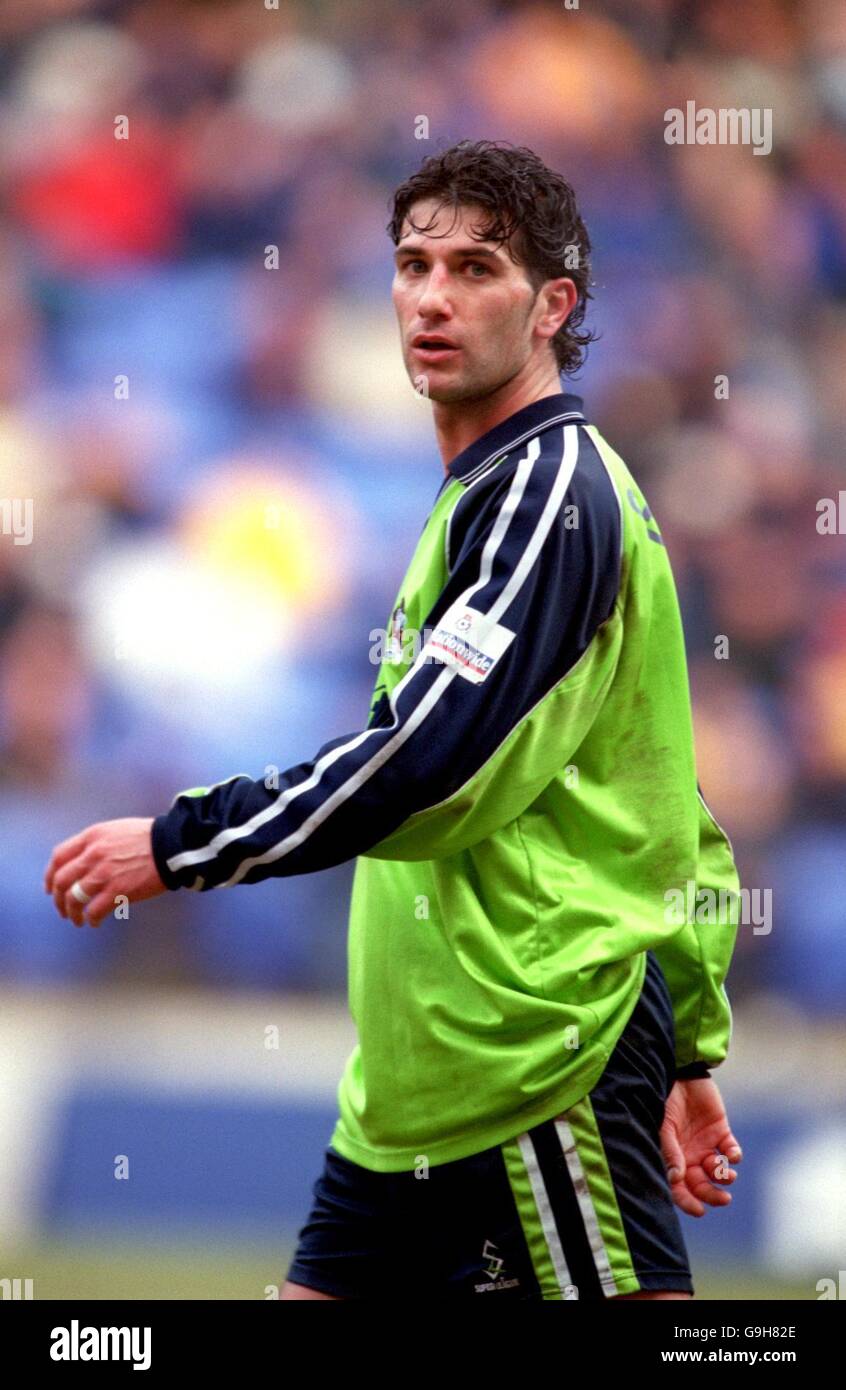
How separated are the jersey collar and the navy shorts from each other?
0.73 meters

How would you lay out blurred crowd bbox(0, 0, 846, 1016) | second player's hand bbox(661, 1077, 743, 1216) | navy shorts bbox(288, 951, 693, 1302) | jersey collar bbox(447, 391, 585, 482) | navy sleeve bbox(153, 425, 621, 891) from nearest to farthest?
navy sleeve bbox(153, 425, 621, 891), navy shorts bbox(288, 951, 693, 1302), jersey collar bbox(447, 391, 585, 482), second player's hand bbox(661, 1077, 743, 1216), blurred crowd bbox(0, 0, 846, 1016)

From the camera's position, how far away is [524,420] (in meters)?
2.39

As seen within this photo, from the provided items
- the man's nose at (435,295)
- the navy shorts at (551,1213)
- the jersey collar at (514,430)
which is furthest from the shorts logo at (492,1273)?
the man's nose at (435,295)

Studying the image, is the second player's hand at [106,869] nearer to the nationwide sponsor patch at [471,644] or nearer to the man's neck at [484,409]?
the nationwide sponsor patch at [471,644]

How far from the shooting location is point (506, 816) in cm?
218

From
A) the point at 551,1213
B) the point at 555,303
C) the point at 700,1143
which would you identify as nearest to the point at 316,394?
the point at 555,303

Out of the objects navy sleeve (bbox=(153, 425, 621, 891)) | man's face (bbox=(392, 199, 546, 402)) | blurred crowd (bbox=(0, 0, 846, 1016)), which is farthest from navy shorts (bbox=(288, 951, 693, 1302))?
blurred crowd (bbox=(0, 0, 846, 1016))

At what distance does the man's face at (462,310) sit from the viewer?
2420mm

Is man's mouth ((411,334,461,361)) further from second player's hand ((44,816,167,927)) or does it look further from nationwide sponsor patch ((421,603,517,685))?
second player's hand ((44,816,167,927))

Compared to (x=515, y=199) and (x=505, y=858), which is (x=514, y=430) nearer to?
(x=515, y=199)

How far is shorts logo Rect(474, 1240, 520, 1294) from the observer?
2230mm

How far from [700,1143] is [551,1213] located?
0.37 metres

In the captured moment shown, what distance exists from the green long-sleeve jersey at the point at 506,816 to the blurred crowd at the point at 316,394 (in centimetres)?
316
